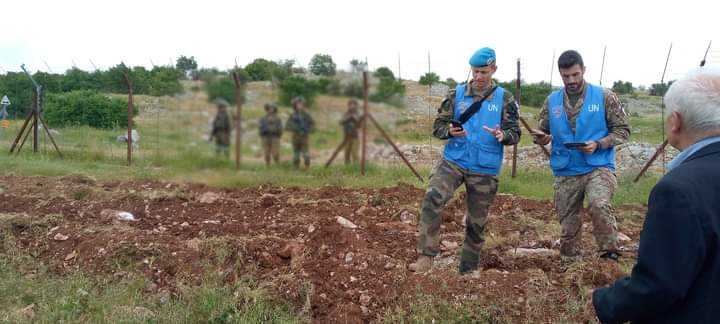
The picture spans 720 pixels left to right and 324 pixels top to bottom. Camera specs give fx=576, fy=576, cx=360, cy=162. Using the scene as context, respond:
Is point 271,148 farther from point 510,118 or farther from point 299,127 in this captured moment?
point 510,118

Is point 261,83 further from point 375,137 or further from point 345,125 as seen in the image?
point 375,137

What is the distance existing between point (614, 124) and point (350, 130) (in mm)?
2348

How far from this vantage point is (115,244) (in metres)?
5.26

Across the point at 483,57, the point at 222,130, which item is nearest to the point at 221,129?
the point at 222,130

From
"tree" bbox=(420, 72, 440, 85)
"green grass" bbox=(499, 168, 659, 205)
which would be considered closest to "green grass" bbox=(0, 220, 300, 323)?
"green grass" bbox=(499, 168, 659, 205)

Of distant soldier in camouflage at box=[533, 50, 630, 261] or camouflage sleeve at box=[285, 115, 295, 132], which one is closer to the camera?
distant soldier in camouflage at box=[533, 50, 630, 261]

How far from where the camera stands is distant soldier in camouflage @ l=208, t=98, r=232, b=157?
448cm

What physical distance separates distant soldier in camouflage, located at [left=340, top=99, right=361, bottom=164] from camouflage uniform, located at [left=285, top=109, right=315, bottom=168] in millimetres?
472

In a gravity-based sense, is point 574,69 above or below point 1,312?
above

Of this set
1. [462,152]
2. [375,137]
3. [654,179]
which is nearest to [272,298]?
[462,152]

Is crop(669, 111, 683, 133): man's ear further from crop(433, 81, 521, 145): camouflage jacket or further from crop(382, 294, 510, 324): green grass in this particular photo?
crop(433, 81, 521, 145): camouflage jacket

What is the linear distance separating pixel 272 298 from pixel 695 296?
3.03 m

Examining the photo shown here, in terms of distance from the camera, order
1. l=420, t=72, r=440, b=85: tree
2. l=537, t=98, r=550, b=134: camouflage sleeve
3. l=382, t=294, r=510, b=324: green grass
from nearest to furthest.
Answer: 1. l=382, t=294, r=510, b=324: green grass
2. l=537, t=98, r=550, b=134: camouflage sleeve
3. l=420, t=72, r=440, b=85: tree

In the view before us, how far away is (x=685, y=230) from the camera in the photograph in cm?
167
